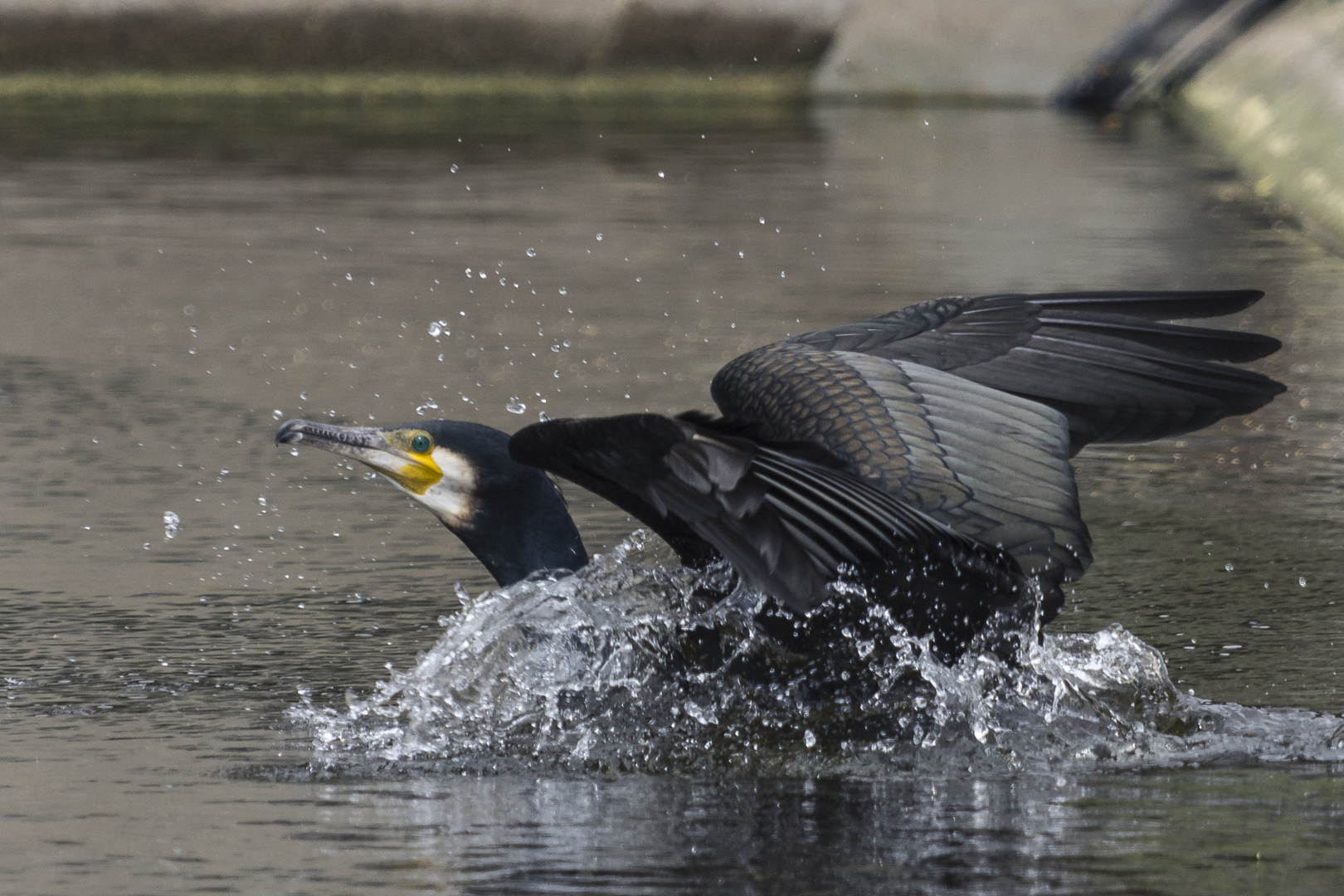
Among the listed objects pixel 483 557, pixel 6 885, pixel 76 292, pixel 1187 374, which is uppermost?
pixel 76 292

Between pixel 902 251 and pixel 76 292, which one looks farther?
pixel 902 251

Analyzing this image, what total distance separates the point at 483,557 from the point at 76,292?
552 centimetres

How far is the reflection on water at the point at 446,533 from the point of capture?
3.53 m

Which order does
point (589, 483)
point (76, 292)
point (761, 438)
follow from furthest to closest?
point (76, 292), point (589, 483), point (761, 438)

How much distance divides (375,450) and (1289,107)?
11604 millimetres

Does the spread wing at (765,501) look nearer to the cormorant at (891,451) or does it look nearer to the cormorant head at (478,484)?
the cormorant at (891,451)

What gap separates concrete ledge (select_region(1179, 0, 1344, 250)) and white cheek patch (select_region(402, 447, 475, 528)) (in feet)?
25.0

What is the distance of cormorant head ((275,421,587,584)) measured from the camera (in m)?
4.60

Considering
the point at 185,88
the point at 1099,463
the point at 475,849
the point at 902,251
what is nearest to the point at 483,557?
the point at 475,849

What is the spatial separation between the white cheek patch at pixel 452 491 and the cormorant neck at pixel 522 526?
0.05 ft

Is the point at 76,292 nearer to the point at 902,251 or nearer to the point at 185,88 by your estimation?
the point at 902,251

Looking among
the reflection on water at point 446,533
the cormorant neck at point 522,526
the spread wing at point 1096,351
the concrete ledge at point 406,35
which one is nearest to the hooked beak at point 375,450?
the cormorant neck at point 522,526

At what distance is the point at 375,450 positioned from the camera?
4.66 m

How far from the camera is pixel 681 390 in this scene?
753cm
